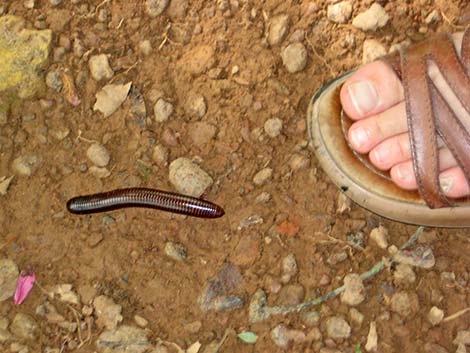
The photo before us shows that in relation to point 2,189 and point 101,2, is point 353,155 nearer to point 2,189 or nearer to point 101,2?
point 101,2

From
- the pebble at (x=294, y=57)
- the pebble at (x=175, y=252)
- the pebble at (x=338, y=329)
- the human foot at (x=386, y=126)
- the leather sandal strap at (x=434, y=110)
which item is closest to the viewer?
the leather sandal strap at (x=434, y=110)

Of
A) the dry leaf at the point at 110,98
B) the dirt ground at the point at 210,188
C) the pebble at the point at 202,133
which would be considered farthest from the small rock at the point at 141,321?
the dry leaf at the point at 110,98

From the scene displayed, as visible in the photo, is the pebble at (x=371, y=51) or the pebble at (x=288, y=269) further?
the pebble at (x=371, y=51)

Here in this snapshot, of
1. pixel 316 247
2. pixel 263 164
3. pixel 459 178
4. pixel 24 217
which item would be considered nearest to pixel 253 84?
pixel 263 164

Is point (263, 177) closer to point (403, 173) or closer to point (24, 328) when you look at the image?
point (403, 173)

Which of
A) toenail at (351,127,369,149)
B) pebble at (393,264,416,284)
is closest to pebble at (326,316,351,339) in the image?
pebble at (393,264,416,284)

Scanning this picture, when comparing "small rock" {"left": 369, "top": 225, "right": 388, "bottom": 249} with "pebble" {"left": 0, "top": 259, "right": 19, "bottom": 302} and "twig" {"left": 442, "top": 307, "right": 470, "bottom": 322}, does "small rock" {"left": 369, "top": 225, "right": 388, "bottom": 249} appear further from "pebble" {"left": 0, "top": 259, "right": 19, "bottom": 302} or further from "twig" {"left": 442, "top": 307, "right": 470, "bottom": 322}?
"pebble" {"left": 0, "top": 259, "right": 19, "bottom": 302}

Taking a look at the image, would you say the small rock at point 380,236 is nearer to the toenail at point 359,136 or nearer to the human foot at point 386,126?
the human foot at point 386,126
